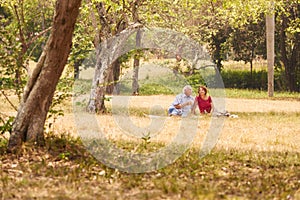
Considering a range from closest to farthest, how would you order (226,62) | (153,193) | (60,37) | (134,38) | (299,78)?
(153,193), (60,37), (134,38), (299,78), (226,62)

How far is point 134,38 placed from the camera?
93.6 feet

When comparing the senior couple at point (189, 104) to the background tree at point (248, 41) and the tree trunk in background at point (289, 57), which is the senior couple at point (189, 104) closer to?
the tree trunk in background at point (289, 57)

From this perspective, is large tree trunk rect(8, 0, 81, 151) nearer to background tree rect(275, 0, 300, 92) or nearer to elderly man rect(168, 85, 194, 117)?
elderly man rect(168, 85, 194, 117)

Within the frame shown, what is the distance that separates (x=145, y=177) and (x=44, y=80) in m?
2.11

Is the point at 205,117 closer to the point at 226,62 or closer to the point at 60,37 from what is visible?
the point at 60,37

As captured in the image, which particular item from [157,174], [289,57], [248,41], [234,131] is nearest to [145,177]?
[157,174]

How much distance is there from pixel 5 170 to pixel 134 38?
21.5m

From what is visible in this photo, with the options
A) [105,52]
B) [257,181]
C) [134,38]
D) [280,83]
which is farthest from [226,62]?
[257,181]

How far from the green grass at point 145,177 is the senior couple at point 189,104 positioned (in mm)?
7412

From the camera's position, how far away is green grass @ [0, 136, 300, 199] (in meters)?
6.31

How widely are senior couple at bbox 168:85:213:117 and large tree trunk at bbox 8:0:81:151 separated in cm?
836

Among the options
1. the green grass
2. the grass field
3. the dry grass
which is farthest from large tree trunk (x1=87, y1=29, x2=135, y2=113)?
the green grass

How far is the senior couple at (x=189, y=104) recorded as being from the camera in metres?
16.5

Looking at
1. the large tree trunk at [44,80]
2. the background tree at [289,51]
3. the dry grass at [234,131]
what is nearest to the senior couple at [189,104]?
Answer: the dry grass at [234,131]
